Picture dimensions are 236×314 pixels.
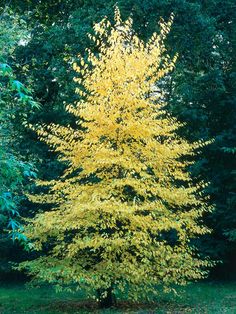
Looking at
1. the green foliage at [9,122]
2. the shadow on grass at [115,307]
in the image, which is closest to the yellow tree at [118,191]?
the shadow on grass at [115,307]

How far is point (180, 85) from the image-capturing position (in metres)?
26.5

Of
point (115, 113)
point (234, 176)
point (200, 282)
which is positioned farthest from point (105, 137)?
point (200, 282)

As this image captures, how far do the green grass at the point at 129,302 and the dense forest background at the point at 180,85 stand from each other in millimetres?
2631

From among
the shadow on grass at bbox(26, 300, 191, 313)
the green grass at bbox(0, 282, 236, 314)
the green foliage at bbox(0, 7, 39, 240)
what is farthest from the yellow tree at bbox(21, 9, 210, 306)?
the green foliage at bbox(0, 7, 39, 240)

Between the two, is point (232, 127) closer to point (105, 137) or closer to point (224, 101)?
point (224, 101)

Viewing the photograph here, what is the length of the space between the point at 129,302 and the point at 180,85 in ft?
38.6

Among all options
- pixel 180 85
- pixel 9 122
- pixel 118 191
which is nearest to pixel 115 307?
pixel 118 191

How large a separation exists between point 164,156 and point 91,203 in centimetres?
255

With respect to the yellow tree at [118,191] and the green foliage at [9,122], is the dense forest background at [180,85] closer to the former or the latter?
the green foliage at [9,122]

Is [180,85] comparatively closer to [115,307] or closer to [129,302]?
[129,302]

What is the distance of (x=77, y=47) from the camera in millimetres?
24000

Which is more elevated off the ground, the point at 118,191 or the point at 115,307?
the point at 118,191

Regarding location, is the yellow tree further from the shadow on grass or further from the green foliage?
the green foliage

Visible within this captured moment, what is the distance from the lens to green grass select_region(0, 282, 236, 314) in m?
16.1
